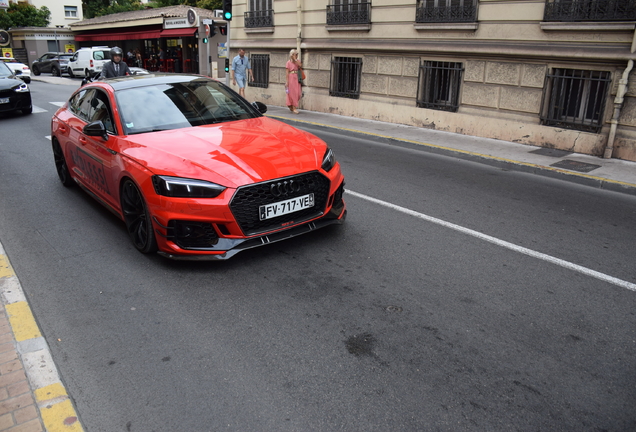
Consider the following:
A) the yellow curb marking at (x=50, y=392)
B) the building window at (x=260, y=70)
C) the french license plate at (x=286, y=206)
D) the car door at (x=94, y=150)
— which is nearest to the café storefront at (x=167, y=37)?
the building window at (x=260, y=70)

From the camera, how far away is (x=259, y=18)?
18234 mm

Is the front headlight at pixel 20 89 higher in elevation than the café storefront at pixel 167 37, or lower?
lower

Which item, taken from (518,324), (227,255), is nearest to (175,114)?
(227,255)

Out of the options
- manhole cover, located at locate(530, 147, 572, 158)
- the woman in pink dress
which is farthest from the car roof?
the woman in pink dress

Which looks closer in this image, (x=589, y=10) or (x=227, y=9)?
(x=589, y=10)

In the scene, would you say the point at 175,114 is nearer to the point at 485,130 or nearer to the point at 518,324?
the point at 518,324

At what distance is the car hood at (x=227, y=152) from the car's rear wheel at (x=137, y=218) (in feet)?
1.09

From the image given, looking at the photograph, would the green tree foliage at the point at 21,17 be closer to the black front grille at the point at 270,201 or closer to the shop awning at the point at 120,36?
the shop awning at the point at 120,36

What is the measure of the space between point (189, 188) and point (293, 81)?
12005mm

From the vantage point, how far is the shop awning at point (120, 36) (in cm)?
3536

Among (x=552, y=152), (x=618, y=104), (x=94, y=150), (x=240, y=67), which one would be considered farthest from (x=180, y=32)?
(x=94, y=150)

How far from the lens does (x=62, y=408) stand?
286cm

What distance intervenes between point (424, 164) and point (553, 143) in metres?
3.12

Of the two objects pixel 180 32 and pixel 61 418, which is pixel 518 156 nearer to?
pixel 61 418
